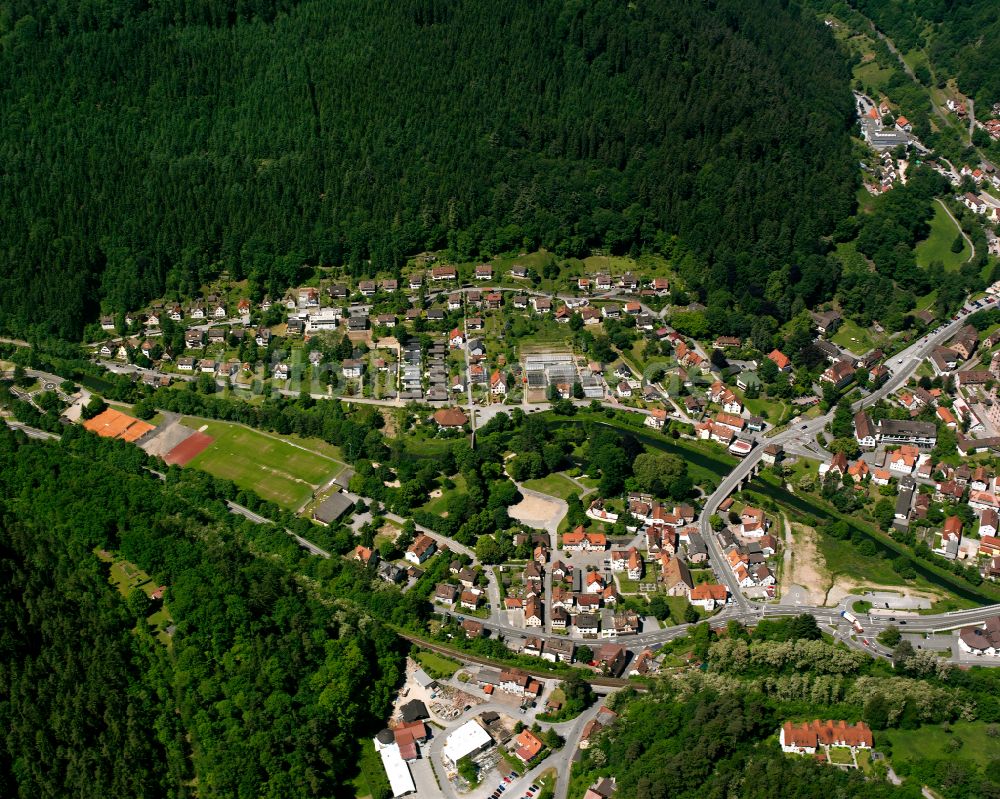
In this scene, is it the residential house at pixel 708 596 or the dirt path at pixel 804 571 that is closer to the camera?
the residential house at pixel 708 596

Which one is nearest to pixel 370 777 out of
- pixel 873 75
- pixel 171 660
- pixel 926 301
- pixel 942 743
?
pixel 171 660

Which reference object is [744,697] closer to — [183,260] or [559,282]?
[559,282]

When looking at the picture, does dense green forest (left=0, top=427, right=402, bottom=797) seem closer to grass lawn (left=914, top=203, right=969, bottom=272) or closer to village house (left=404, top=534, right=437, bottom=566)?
village house (left=404, top=534, right=437, bottom=566)

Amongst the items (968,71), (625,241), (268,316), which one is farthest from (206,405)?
(968,71)

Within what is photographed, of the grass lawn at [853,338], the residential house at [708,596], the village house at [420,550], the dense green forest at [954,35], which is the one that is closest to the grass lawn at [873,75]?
the dense green forest at [954,35]

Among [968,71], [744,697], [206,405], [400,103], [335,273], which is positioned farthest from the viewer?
[968,71]

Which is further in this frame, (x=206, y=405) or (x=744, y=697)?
(x=206, y=405)

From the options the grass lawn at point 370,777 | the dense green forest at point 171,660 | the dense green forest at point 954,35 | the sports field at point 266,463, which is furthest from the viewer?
the dense green forest at point 954,35

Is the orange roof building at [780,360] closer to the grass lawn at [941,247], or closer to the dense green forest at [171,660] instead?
the grass lawn at [941,247]
